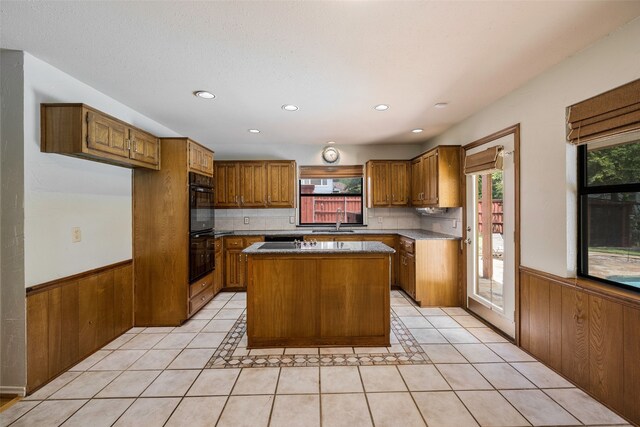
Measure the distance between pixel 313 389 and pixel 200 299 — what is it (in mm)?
2309

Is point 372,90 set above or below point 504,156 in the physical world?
above

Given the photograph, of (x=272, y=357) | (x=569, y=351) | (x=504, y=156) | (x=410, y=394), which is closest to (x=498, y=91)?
(x=504, y=156)

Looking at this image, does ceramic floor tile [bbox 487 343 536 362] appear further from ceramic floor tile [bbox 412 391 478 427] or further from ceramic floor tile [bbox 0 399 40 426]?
ceramic floor tile [bbox 0 399 40 426]

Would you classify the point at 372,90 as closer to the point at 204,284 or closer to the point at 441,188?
the point at 441,188

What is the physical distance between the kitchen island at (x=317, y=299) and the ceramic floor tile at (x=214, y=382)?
0.44 metres

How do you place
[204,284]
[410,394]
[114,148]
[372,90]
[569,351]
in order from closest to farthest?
[410,394]
[569,351]
[114,148]
[372,90]
[204,284]

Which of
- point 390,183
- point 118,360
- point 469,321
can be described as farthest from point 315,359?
point 390,183

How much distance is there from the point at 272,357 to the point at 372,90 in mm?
2795

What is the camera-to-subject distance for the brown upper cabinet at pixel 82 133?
7.45ft

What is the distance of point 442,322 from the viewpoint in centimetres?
348

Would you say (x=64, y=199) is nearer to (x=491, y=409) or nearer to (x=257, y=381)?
(x=257, y=381)

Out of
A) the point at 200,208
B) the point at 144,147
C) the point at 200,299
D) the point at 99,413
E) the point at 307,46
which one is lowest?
the point at 99,413

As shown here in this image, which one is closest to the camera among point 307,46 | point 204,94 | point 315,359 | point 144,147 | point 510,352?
point 307,46

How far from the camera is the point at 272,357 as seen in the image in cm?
268
